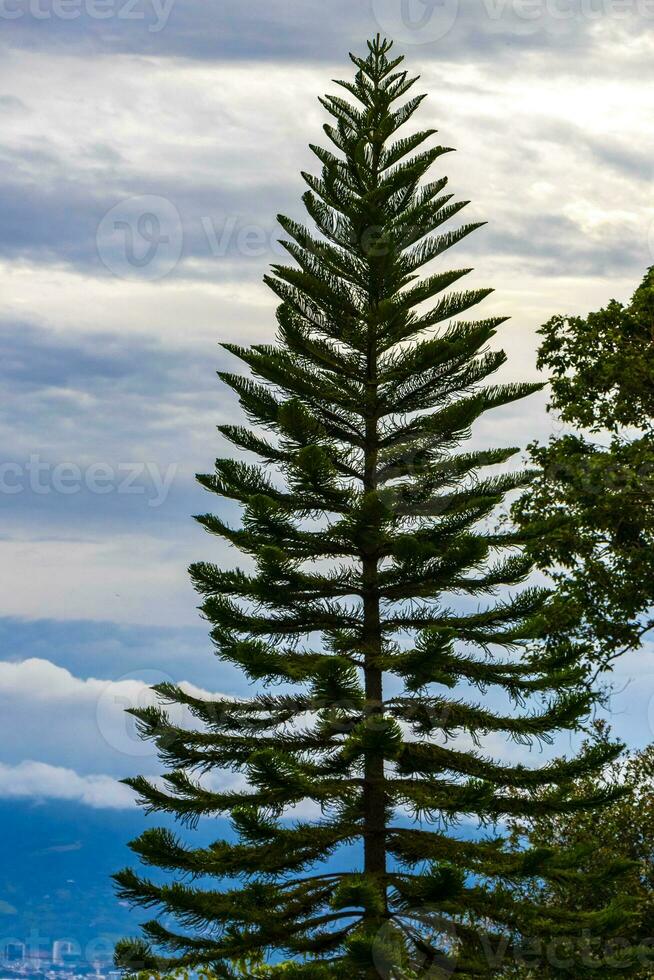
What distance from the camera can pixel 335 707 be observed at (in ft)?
36.7

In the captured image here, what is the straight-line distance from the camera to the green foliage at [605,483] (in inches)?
603

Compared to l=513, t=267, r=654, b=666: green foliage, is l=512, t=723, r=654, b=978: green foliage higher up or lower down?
lower down

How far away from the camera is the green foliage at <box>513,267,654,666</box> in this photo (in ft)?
50.3

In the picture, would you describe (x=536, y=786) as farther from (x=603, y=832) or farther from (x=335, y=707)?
(x=603, y=832)

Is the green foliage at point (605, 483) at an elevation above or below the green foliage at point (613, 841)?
above

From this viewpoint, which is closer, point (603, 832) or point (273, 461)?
point (273, 461)

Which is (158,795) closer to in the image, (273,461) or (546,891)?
(273,461)

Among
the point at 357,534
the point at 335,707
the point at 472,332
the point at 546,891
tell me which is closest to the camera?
the point at 335,707

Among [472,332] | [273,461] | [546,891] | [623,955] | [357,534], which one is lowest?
[623,955]

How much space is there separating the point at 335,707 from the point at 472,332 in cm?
406

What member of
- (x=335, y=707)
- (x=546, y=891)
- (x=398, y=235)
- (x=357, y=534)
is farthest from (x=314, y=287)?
(x=546, y=891)

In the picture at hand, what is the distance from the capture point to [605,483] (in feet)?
50.0

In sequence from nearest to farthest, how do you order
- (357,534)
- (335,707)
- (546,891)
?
(335,707) < (357,534) < (546,891)

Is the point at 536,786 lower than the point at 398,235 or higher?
lower
